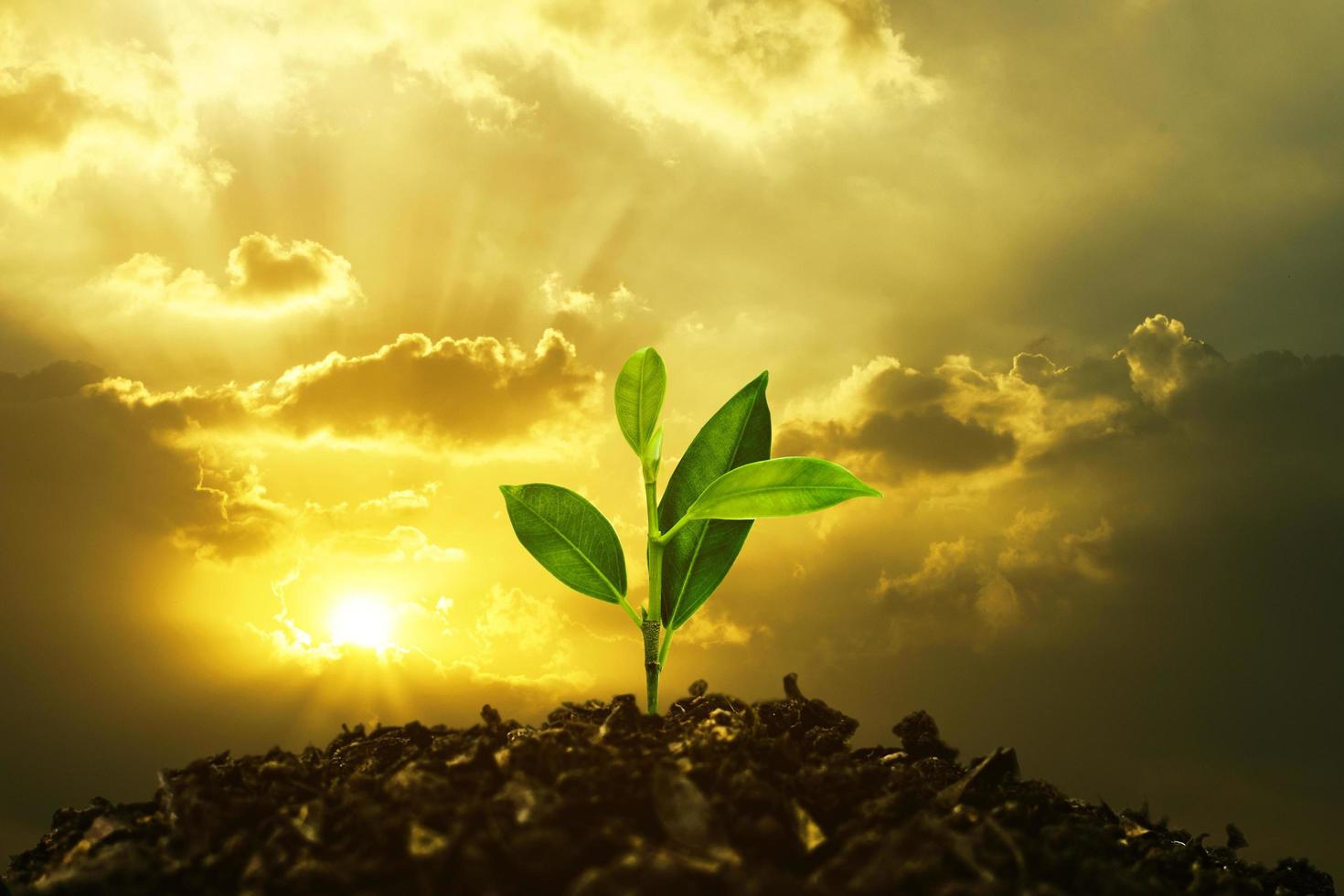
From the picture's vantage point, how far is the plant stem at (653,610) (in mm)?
3141

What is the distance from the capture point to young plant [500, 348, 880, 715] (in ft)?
10.6

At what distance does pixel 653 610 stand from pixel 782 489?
66 cm

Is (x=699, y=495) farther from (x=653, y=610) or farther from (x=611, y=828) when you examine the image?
(x=611, y=828)

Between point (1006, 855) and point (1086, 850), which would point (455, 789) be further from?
point (1086, 850)

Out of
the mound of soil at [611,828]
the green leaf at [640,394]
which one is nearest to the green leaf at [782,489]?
the green leaf at [640,394]

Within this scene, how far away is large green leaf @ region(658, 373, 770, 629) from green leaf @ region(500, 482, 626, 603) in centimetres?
19

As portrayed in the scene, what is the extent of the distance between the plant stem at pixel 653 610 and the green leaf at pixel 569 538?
150 mm

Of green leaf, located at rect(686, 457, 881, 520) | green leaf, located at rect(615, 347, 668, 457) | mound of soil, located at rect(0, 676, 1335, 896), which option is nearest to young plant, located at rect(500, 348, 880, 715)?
green leaf, located at rect(615, 347, 668, 457)

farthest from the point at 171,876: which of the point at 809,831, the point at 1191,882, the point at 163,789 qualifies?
the point at 1191,882

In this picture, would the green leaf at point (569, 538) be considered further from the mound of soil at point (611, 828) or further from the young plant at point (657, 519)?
the mound of soil at point (611, 828)

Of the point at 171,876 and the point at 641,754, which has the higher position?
the point at 641,754

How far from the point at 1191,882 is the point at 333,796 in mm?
2185

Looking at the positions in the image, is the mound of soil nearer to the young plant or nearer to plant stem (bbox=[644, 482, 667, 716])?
plant stem (bbox=[644, 482, 667, 716])

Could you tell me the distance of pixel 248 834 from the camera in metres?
2.15
